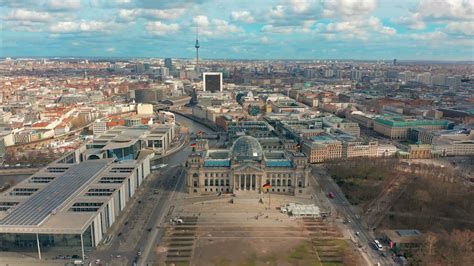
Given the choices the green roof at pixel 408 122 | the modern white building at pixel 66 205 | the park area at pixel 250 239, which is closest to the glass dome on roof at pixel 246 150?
the park area at pixel 250 239

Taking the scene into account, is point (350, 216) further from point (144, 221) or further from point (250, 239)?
point (144, 221)

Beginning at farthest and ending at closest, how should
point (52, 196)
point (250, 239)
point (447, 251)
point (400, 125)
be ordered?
point (400, 125) → point (52, 196) → point (250, 239) → point (447, 251)

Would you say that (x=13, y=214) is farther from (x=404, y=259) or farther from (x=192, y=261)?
(x=404, y=259)

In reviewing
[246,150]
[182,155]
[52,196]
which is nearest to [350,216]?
[246,150]

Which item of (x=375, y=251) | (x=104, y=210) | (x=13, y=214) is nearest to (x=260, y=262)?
(x=375, y=251)

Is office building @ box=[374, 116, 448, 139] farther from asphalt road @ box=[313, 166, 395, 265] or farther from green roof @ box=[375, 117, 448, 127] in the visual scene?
asphalt road @ box=[313, 166, 395, 265]

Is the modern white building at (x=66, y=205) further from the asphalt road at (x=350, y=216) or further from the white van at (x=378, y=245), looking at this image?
the white van at (x=378, y=245)
